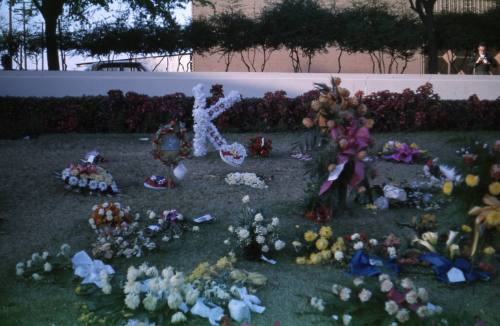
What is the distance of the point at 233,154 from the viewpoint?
7.99m

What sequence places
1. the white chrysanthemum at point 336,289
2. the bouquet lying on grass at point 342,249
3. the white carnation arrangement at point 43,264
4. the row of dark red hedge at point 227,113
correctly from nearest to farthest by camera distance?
the white chrysanthemum at point 336,289
the white carnation arrangement at point 43,264
the bouquet lying on grass at point 342,249
the row of dark red hedge at point 227,113

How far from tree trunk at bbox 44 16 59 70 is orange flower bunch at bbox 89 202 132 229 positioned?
924 centimetres

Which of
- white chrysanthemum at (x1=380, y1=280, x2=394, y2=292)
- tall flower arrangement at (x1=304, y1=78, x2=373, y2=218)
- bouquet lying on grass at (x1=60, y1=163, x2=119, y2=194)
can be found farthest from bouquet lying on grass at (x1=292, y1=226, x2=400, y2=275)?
bouquet lying on grass at (x1=60, y1=163, x2=119, y2=194)

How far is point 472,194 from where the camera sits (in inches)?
145

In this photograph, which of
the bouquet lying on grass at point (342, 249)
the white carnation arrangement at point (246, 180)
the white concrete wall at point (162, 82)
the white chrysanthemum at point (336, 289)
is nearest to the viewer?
the white chrysanthemum at point (336, 289)

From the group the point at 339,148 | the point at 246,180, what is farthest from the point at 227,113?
the point at 339,148

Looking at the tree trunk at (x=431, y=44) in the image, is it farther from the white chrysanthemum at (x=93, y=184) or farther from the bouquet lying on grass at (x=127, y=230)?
the bouquet lying on grass at (x=127, y=230)

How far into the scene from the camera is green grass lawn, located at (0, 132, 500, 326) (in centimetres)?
442

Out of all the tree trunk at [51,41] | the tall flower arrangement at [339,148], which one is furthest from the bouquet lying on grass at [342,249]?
the tree trunk at [51,41]

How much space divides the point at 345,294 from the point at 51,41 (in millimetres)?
11662

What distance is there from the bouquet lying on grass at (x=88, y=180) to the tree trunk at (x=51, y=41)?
26.3 feet

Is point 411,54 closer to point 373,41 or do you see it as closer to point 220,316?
point 373,41

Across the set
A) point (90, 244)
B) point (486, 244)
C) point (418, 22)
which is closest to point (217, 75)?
point (418, 22)

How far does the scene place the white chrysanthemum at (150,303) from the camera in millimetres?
4098
